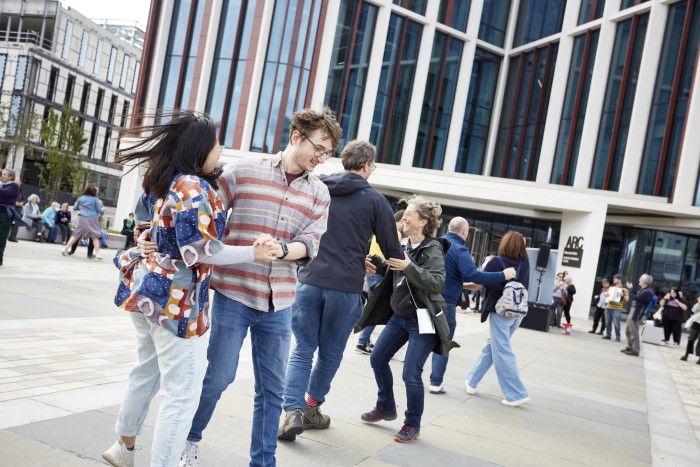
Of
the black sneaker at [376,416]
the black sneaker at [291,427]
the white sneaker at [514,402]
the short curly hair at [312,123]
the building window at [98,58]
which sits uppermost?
the building window at [98,58]

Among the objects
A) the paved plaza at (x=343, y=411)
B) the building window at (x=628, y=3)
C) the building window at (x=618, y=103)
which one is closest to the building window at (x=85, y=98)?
the building window at (x=618, y=103)

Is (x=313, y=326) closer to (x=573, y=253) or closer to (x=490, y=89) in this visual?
(x=573, y=253)

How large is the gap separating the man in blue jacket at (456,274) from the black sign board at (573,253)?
20.5 m

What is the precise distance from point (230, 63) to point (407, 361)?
29.3 m

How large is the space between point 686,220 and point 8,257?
978 inches

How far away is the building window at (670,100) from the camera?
87.9 ft

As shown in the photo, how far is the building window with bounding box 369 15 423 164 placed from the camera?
34.1 metres

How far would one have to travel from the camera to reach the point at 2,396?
407cm

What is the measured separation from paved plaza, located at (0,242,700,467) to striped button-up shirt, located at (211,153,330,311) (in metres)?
1.10

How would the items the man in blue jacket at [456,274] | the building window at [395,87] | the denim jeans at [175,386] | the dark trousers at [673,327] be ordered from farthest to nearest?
the building window at [395,87], the dark trousers at [673,327], the man in blue jacket at [456,274], the denim jeans at [175,386]

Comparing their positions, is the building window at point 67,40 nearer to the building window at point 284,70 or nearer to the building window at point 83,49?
the building window at point 83,49

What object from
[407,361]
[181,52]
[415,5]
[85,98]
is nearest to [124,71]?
[85,98]

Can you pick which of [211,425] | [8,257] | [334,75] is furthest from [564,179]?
[211,425]

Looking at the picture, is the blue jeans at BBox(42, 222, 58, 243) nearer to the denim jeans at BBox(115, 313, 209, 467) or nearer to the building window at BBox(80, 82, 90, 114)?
the denim jeans at BBox(115, 313, 209, 467)
